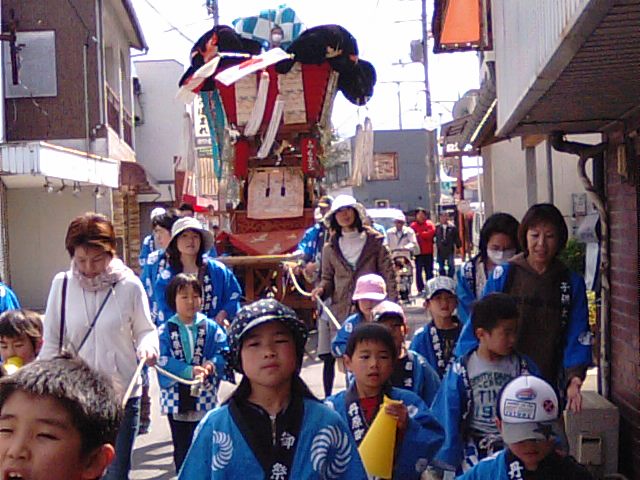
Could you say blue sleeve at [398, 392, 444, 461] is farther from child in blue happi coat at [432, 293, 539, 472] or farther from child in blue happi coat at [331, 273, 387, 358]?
child in blue happi coat at [331, 273, 387, 358]

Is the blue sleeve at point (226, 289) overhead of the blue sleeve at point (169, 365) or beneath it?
overhead

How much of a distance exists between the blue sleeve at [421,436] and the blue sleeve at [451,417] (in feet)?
0.35

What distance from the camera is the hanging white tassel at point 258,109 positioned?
13820 mm

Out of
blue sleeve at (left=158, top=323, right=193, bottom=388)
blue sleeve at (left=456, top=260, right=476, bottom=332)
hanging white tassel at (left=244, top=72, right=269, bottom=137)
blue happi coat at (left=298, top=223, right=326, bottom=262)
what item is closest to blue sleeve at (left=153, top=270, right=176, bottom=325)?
blue sleeve at (left=158, top=323, right=193, bottom=388)

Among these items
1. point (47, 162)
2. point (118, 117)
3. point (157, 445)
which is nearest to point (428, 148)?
point (118, 117)

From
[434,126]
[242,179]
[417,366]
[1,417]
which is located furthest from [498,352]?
[434,126]

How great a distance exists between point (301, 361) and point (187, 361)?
2.95 meters

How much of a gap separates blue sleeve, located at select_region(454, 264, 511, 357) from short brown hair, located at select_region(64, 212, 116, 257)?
1.93 m

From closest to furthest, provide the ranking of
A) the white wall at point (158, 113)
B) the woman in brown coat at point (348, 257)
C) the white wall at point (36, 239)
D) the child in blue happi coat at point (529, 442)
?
the child in blue happi coat at point (529, 442) < the woman in brown coat at point (348, 257) < the white wall at point (36, 239) < the white wall at point (158, 113)

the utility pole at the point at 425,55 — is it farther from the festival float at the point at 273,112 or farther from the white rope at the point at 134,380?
the white rope at the point at 134,380

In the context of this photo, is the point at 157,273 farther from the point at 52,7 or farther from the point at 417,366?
the point at 52,7

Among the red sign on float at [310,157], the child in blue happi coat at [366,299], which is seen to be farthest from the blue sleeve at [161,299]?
the red sign on float at [310,157]

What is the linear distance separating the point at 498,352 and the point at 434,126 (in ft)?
83.2

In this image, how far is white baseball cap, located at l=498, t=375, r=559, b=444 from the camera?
4.15 meters
